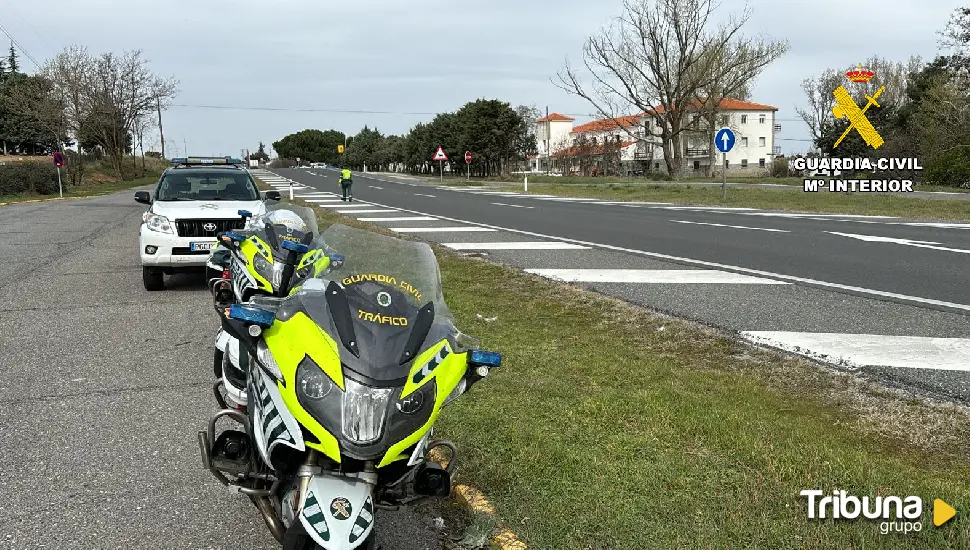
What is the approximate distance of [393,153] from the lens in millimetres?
109125

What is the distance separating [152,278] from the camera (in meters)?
10.5

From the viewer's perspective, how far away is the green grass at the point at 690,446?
3311 mm

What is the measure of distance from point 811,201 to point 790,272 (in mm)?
17296

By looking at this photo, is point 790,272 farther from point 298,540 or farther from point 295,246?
point 298,540

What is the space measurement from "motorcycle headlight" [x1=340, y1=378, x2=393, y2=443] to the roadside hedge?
41921 millimetres

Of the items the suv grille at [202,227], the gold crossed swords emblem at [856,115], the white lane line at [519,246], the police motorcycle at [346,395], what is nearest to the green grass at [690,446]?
the police motorcycle at [346,395]

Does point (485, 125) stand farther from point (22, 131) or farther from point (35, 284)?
point (35, 284)

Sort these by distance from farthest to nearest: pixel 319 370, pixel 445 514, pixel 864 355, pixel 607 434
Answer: pixel 864 355 < pixel 607 434 < pixel 445 514 < pixel 319 370

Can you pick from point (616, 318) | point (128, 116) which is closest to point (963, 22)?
point (616, 318)

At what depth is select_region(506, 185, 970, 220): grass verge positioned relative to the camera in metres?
21.4

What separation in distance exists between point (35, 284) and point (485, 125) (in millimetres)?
60584

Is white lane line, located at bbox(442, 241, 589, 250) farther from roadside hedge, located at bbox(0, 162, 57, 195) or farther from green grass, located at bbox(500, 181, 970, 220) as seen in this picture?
roadside hedge, located at bbox(0, 162, 57, 195)

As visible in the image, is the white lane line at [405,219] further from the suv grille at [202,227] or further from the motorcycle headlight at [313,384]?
the motorcycle headlight at [313,384]

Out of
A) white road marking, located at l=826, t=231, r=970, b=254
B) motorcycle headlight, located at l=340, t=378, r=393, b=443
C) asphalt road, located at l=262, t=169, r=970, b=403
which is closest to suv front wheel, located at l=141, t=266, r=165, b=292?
asphalt road, located at l=262, t=169, r=970, b=403
